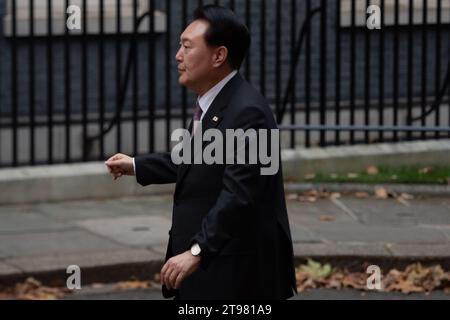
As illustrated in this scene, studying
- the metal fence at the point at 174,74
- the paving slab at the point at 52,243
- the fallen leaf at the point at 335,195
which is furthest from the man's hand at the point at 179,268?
the fallen leaf at the point at 335,195

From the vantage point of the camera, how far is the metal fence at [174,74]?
12453 mm

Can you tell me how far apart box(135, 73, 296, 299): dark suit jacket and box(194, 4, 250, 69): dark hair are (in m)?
0.13

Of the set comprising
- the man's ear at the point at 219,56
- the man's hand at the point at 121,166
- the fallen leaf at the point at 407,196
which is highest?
the man's ear at the point at 219,56

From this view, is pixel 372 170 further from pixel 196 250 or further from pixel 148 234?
pixel 196 250

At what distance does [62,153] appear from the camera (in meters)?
12.6

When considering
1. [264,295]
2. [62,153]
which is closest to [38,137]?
[62,153]

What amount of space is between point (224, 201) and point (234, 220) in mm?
79

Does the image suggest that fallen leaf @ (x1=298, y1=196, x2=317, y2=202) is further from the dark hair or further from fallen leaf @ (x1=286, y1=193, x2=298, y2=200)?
the dark hair

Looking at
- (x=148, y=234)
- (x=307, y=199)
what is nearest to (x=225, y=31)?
(x=148, y=234)

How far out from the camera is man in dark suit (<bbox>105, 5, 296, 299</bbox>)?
5738 mm

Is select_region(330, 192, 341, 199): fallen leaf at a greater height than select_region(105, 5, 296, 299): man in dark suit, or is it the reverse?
select_region(105, 5, 296, 299): man in dark suit

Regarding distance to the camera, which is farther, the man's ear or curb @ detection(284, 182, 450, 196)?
curb @ detection(284, 182, 450, 196)

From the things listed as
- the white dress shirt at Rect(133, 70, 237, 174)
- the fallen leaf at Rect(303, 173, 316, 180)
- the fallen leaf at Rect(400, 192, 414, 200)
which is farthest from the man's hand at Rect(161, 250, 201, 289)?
the fallen leaf at Rect(303, 173, 316, 180)

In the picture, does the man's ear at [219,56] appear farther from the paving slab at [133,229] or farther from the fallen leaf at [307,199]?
the fallen leaf at [307,199]
